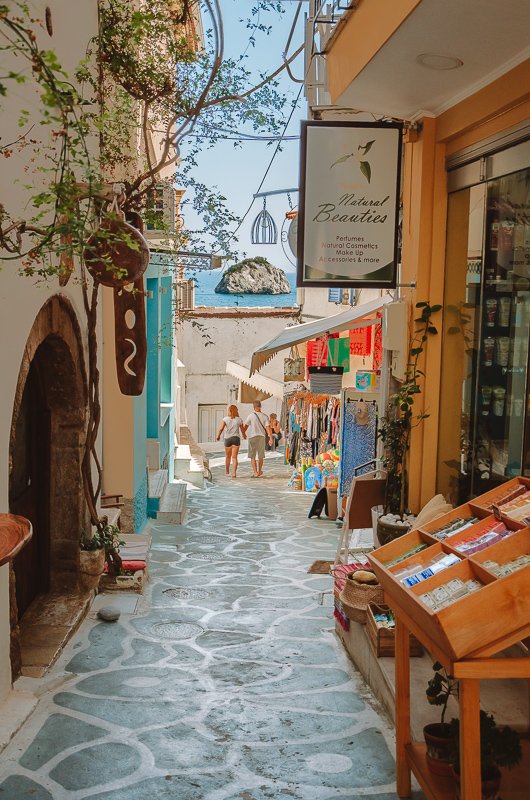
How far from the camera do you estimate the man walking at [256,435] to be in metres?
21.6

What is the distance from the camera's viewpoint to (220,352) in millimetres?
35719

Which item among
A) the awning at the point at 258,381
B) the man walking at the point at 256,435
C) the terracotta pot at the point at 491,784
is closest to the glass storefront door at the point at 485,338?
the terracotta pot at the point at 491,784

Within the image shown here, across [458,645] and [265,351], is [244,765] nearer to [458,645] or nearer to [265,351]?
[458,645]

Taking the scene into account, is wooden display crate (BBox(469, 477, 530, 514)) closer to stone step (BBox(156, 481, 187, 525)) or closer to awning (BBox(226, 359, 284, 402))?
stone step (BBox(156, 481, 187, 525))

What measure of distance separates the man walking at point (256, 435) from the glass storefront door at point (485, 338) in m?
13.8

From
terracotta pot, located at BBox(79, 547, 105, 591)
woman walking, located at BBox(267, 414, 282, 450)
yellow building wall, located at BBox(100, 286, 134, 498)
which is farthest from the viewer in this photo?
woman walking, located at BBox(267, 414, 282, 450)

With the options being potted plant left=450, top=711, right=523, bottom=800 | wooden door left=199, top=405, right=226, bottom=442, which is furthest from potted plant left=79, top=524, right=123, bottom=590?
wooden door left=199, top=405, right=226, bottom=442

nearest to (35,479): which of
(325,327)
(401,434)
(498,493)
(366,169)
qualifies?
(401,434)

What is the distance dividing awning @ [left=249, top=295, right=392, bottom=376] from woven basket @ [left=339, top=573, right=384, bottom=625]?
6.40 metres

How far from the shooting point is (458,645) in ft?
12.1

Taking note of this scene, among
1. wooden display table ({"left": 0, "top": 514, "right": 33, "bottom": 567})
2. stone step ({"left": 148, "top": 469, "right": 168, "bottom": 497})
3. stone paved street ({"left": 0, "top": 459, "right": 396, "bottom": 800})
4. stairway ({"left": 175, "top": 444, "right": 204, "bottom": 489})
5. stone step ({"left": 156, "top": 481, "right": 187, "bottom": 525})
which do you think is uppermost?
wooden display table ({"left": 0, "top": 514, "right": 33, "bottom": 567})

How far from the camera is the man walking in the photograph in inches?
850

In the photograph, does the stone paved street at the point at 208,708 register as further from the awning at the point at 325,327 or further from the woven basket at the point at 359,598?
the awning at the point at 325,327

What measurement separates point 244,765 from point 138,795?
0.74 metres
